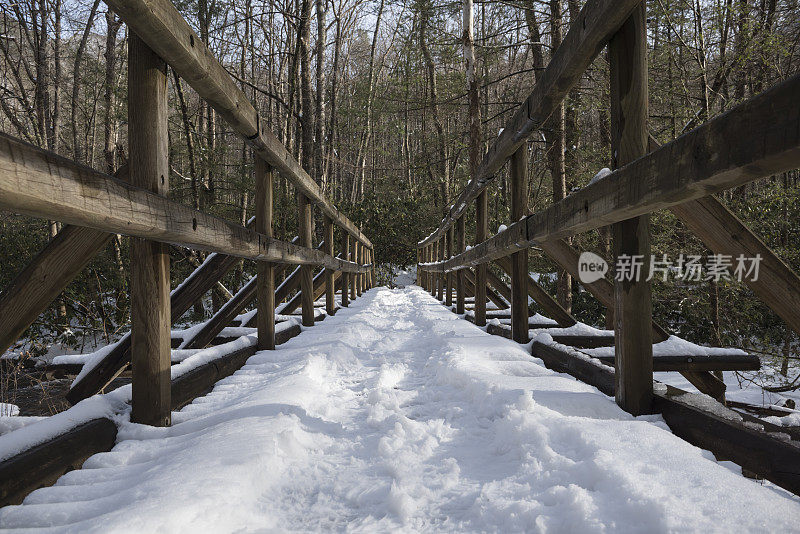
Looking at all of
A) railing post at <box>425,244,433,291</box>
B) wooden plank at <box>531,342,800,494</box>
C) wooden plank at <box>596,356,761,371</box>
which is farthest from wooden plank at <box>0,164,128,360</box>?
railing post at <box>425,244,433,291</box>

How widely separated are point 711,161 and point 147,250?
6.83 ft

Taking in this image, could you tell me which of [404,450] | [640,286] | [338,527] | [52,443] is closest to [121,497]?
[52,443]

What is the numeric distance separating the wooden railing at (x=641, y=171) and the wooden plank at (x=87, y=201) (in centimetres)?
169

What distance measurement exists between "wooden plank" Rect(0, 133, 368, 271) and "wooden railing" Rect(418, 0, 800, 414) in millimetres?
1691

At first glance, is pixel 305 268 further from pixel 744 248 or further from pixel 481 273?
pixel 744 248

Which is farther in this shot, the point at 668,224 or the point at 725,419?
the point at 668,224

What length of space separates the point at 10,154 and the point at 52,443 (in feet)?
3.29

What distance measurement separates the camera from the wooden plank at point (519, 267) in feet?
13.8

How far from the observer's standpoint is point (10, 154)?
107 centimetres

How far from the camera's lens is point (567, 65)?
8.45 feet

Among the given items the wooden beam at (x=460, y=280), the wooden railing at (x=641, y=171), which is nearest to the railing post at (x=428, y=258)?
the wooden beam at (x=460, y=280)

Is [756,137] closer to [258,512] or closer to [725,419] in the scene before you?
[725,419]

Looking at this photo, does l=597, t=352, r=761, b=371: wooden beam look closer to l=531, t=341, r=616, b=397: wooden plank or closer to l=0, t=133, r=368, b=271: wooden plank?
l=531, t=341, r=616, b=397: wooden plank

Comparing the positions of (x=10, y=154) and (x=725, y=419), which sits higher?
(x=10, y=154)
